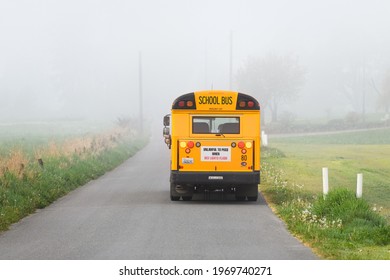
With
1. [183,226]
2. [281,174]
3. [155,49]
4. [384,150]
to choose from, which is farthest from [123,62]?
[183,226]

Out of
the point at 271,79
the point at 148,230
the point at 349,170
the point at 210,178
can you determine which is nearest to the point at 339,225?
the point at 148,230

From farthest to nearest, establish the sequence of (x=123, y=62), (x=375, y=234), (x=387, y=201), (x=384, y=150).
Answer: (x=123, y=62) < (x=384, y=150) < (x=387, y=201) < (x=375, y=234)

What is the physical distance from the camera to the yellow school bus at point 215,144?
18625 mm

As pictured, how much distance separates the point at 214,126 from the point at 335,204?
4452 millimetres

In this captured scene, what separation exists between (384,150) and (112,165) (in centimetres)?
2033

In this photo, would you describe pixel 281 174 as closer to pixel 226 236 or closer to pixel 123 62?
pixel 226 236

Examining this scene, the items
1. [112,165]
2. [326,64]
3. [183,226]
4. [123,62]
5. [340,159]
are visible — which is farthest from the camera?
[123,62]

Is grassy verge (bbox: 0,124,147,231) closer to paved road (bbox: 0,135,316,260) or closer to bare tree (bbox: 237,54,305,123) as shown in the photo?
paved road (bbox: 0,135,316,260)

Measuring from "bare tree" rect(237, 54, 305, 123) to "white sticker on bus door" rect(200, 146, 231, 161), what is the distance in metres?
76.0

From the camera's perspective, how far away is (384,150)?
Result: 46.2m

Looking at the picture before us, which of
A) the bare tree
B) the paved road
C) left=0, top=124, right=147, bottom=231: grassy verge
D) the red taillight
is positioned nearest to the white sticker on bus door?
the red taillight

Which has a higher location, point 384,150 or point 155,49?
point 155,49

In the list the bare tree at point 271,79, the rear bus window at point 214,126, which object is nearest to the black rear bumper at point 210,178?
the rear bus window at point 214,126

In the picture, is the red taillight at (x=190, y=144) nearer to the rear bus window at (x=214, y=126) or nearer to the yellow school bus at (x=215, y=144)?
the yellow school bus at (x=215, y=144)
